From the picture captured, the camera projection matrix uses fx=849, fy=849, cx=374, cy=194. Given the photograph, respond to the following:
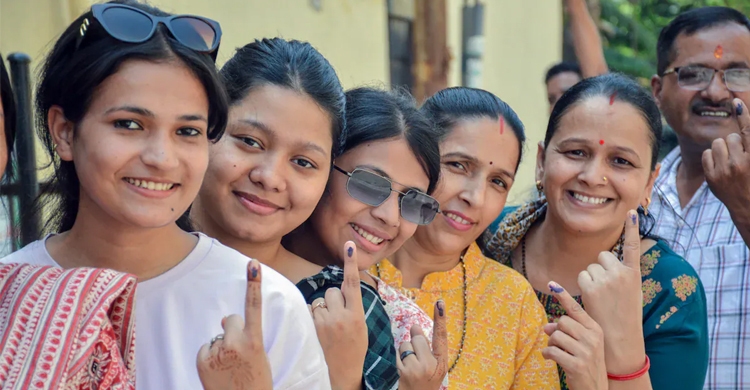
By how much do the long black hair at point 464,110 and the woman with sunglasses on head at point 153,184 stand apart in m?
1.08

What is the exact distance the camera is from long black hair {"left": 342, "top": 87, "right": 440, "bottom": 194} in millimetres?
2559

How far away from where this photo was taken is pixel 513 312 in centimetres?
271

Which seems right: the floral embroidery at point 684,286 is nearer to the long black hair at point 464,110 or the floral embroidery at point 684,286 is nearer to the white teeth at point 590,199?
the white teeth at point 590,199

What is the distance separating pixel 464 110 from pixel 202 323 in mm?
1377

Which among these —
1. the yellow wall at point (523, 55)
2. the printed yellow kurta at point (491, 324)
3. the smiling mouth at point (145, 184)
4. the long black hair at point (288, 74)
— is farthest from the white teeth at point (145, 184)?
the yellow wall at point (523, 55)

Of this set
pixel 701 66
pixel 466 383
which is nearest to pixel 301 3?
pixel 701 66

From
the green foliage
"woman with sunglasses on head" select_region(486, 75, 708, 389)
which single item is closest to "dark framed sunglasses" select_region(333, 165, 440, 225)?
"woman with sunglasses on head" select_region(486, 75, 708, 389)

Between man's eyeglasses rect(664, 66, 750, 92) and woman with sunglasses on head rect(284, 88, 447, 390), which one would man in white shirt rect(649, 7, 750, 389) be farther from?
woman with sunglasses on head rect(284, 88, 447, 390)

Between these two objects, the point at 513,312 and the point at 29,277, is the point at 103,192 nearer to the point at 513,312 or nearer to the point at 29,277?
the point at 29,277

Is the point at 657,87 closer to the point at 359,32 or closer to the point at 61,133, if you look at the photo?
the point at 61,133

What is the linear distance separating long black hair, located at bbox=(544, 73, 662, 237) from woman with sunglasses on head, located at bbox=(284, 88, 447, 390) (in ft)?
2.07

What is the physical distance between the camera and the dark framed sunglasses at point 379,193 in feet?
8.14

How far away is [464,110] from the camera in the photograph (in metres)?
2.87

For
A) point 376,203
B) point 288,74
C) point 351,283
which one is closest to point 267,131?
point 288,74
